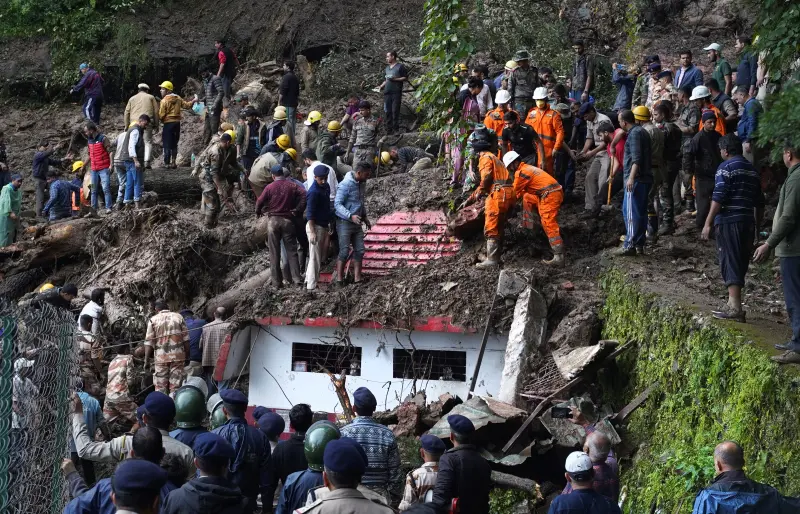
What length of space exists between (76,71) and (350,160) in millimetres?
11811

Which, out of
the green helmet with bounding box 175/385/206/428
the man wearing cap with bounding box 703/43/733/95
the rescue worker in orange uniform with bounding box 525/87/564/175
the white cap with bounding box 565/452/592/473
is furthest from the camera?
the man wearing cap with bounding box 703/43/733/95

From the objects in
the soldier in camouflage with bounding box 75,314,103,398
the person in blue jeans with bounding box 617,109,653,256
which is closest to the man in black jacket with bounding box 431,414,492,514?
the person in blue jeans with bounding box 617,109,653,256

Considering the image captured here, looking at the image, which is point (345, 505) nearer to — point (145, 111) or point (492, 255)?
point (492, 255)

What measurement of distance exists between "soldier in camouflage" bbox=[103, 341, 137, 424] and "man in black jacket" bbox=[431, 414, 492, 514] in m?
6.81

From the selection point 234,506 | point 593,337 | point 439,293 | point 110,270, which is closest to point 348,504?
point 234,506

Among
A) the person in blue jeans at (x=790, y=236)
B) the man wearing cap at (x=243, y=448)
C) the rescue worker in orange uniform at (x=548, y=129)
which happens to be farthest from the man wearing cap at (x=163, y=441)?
the rescue worker in orange uniform at (x=548, y=129)

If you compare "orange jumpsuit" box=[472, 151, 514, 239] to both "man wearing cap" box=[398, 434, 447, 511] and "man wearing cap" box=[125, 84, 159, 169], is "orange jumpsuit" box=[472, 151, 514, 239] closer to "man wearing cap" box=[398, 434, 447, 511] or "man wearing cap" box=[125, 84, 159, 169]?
"man wearing cap" box=[398, 434, 447, 511]

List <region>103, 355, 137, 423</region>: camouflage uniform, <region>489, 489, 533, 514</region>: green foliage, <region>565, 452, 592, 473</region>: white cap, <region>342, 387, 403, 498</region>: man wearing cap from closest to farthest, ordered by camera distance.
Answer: <region>565, 452, 592, 473</region>: white cap → <region>342, 387, 403, 498</region>: man wearing cap → <region>489, 489, 533, 514</region>: green foliage → <region>103, 355, 137, 423</region>: camouflage uniform

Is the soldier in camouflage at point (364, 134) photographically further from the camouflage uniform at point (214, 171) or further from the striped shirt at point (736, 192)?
the striped shirt at point (736, 192)

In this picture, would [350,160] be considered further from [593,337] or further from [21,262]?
[593,337]

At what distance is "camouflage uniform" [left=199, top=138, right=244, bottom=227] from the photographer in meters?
17.6

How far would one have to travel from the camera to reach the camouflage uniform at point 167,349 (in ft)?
44.6

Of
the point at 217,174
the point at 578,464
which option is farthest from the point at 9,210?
the point at 578,464

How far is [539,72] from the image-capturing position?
1867 centimetres
